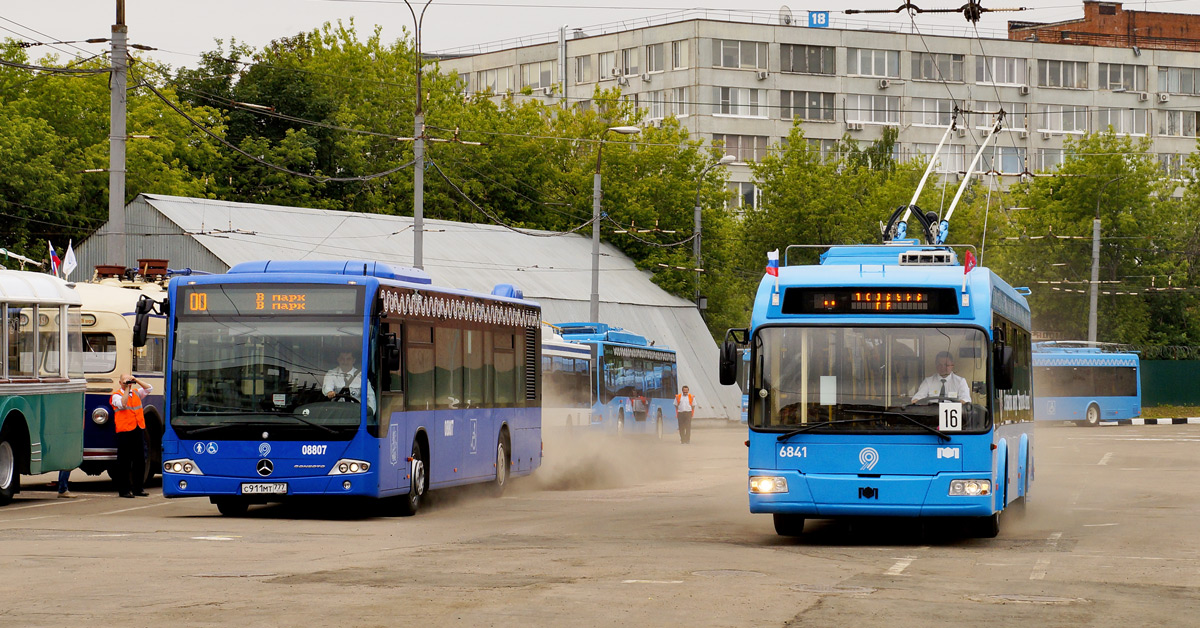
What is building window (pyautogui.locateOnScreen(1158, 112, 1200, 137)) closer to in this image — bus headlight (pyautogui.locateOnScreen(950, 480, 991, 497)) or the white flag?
the white flag

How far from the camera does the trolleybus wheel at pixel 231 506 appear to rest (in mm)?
19891

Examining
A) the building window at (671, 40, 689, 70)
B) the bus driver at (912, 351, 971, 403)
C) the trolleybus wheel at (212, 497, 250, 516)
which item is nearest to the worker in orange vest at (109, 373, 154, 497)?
the trolleybus wheel at (212, 497, 250, 516)

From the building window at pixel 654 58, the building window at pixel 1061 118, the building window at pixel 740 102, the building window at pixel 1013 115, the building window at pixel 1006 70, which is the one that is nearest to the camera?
the building window at pixel 740 102

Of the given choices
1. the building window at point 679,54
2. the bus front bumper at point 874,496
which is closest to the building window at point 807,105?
the building window at point 679,54

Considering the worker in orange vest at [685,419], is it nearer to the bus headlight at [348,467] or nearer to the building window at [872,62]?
the bus headlight at [348,467]

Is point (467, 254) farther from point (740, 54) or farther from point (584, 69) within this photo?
point (584, 69)

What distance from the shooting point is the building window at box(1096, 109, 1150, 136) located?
104500 mm

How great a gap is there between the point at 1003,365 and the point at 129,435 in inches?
464

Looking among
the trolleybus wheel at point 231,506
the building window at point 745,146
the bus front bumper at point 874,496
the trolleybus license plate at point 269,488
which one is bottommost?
the trolleybus wheel at point 231,506

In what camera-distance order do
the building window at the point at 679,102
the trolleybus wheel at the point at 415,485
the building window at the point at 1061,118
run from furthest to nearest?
1. the building window at the point at 1061,118
2. the building window at the point at 679,102
3. the trolleybus wheel at the point at 415,485

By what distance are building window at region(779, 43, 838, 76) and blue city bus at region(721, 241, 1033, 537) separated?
80.8 metres

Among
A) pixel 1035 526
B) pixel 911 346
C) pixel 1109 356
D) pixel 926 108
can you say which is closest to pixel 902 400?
pixel 911 346

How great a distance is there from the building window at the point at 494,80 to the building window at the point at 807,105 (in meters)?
18.0

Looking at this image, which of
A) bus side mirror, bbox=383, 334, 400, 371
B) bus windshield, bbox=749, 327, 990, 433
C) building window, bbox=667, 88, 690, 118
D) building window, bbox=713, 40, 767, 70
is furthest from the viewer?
building window, bbox=667, 88, 690, 118
